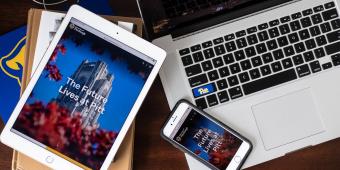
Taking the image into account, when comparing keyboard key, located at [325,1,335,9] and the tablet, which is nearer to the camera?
the tablet

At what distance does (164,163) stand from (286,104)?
245 mm

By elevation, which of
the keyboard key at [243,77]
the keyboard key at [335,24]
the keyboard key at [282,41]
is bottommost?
the keyboard key at [243,77]

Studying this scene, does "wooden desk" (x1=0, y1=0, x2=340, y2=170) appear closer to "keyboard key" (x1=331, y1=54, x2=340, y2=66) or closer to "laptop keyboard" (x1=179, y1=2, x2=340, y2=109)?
"laptop keyboard" (x1=179, y1=2, x2=340, y2=109)

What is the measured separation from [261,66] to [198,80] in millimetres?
116

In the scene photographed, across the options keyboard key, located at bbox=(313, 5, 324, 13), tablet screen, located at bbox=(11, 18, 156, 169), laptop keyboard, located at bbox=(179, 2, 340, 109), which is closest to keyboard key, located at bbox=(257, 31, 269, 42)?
laptop keyboard, located at bbox=(179, 2, 340, 109)

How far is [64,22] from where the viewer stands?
66cm

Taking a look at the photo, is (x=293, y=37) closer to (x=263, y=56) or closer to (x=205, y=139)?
(x=263, y=56)

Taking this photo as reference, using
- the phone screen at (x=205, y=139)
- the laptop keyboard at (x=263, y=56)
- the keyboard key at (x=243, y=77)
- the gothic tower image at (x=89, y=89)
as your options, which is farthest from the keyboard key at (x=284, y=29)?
the gothic tower image at (x=89, y=89)

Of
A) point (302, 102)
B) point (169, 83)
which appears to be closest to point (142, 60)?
point (169, 83)

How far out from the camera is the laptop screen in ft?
2.26

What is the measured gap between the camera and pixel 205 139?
2.39 feet

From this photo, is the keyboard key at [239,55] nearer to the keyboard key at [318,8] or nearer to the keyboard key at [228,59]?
the keyboard key at [228,59]

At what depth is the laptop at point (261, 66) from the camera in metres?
0.72

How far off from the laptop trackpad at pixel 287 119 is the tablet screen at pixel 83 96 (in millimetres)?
228
